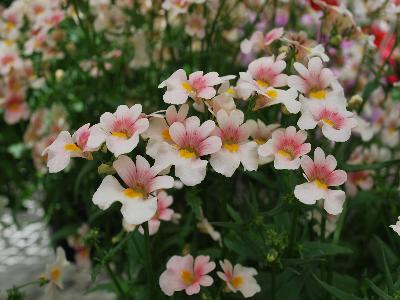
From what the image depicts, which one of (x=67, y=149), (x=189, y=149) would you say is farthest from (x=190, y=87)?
(x=67, y=149)

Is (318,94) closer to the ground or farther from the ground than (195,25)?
farther from the ground

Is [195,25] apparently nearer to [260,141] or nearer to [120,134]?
[260,141]

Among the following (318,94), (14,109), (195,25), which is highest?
(318,94)

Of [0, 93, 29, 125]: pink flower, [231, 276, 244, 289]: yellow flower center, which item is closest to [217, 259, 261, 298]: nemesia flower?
[231, 276, 244, 289]: yellow flower center

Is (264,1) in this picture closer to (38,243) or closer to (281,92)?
(281,92)

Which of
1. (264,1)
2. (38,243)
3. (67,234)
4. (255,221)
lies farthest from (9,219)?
(255,221)

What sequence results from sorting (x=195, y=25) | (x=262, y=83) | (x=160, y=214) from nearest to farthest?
1. (x=262, y=83)
2. (x=160, y=214)
3. (x=195, y=25)

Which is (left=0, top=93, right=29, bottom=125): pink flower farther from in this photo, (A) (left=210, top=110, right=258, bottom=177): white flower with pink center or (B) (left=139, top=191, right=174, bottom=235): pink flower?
(A) (left=210, top=110, right=258, bottom=177): white flower with pink center

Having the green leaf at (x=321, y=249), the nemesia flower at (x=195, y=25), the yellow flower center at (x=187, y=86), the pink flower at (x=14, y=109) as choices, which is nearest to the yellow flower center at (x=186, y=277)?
the green leaf at (x=321, y=249)
